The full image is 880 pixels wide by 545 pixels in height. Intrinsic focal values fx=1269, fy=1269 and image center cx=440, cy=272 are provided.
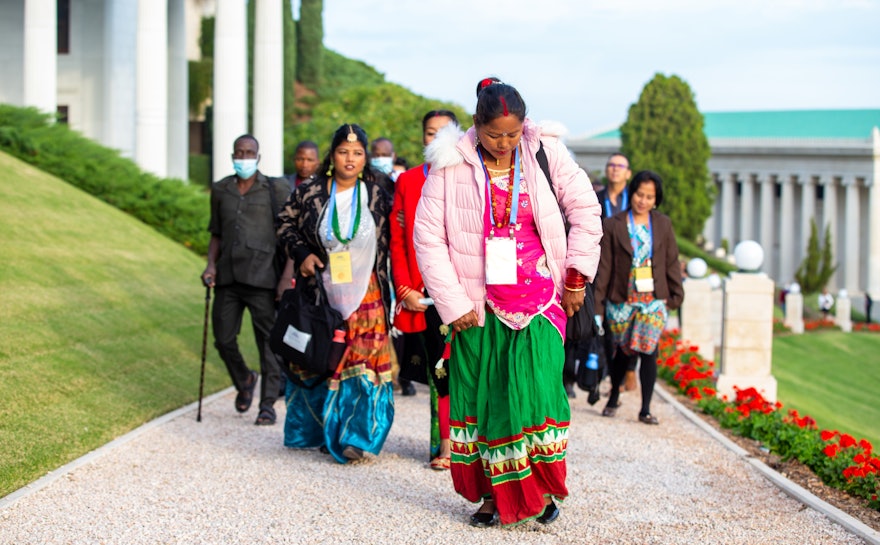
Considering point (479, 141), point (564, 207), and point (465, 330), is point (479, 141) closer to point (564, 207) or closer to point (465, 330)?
point (564, 207)

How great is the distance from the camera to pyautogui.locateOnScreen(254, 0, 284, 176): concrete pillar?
31.5m

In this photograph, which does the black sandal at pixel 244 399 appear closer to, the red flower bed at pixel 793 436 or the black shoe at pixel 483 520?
the red flower bed at pixel 793 436

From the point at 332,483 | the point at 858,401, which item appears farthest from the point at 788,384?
the point at 332,483

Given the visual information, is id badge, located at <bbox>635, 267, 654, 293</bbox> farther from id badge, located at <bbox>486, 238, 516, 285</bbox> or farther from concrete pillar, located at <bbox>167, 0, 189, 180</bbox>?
concrete pillar, located at <bbox>167, 0, 189, 180</bbox>

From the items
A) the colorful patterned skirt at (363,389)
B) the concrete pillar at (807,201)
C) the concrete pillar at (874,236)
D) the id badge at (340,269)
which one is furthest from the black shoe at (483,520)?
the concrete pillar at (807,201)

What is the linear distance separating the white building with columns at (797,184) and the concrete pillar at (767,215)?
0.22 ft

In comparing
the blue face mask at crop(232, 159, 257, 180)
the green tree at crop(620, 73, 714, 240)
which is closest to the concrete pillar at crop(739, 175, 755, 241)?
the green tree at crop(620, 73, 714, 240)

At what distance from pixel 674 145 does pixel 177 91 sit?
33.9m

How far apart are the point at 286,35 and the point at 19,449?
148 ft

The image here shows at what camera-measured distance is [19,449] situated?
8297 millimetres

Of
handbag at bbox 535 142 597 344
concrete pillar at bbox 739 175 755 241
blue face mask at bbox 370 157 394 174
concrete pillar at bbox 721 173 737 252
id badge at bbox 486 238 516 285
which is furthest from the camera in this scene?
concrete pillar at bbox 721 173 737 252

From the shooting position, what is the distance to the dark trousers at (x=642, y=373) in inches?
425

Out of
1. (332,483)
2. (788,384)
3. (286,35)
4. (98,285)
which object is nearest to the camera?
(332,483)

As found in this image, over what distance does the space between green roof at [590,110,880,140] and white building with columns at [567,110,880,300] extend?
0.23 feet
